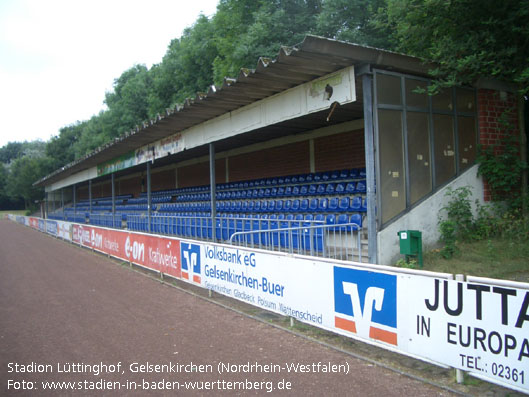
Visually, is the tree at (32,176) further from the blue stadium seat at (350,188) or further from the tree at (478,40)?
the tree at (478,40)

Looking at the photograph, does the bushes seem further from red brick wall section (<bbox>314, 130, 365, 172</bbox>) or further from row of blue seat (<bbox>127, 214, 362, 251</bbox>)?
red brick wall section (<bbox>314, 130, 365, 172</bbox>)

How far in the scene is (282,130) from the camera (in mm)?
14758

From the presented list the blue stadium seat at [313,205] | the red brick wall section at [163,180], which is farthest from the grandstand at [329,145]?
the red brick wall section at [163,180]

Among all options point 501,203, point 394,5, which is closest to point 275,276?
point 501,203

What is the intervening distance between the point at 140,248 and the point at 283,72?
245 inches

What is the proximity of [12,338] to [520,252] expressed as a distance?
9032mm

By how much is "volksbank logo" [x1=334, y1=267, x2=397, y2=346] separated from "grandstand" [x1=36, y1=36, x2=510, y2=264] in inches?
105

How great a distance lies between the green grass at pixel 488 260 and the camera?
25.2 feet

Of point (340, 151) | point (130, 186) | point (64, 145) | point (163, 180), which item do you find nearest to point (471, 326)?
point (340, 151)

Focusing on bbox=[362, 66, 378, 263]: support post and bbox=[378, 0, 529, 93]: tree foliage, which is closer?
bbox=[362, 66, 378, 263]: support post

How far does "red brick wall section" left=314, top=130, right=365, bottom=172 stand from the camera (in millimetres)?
→ 12984

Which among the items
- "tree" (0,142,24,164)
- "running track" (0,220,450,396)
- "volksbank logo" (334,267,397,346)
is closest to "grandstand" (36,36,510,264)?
"running track" (0,220,450,396)

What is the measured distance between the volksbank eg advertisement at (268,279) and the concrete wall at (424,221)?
A: 268 cm

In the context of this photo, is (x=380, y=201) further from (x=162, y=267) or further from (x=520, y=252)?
(x=162, y=267)
